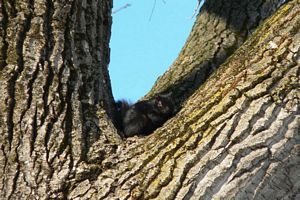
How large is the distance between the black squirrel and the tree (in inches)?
12.3

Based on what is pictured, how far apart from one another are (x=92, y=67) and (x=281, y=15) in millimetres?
744

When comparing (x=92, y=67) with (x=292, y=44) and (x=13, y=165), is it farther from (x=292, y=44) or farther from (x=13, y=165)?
(x=292, y=44)

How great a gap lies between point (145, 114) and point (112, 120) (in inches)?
26.1

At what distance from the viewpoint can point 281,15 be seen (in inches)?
86.6

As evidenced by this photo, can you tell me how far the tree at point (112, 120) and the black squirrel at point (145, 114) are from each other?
31 centimetres

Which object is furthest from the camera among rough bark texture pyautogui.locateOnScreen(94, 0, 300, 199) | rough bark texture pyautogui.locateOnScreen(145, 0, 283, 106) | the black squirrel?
rough bark texture pyautogui.locateOnScreen(145, 0, 283, 106)

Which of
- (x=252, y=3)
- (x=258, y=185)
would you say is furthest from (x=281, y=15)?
(x=252, y=3)

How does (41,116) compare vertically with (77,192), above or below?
above

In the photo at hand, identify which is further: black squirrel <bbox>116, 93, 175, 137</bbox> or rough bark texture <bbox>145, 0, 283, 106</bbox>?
rough bark texture <bbox>145, 0, 283, 106</bbox>

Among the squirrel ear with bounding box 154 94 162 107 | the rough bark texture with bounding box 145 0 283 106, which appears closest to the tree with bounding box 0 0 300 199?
the squirrel ear with bounding box 154 94 162 107

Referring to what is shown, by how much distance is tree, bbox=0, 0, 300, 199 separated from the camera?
1.92 m

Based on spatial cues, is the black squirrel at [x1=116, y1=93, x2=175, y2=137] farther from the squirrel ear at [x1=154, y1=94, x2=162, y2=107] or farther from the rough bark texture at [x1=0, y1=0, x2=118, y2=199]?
the rough bark texture at [x1=0, y1=0, x2=118, y2=199]

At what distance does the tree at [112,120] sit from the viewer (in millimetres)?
1917

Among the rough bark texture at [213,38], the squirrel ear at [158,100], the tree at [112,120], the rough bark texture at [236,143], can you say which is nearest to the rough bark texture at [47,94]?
the tree at [112,120]
